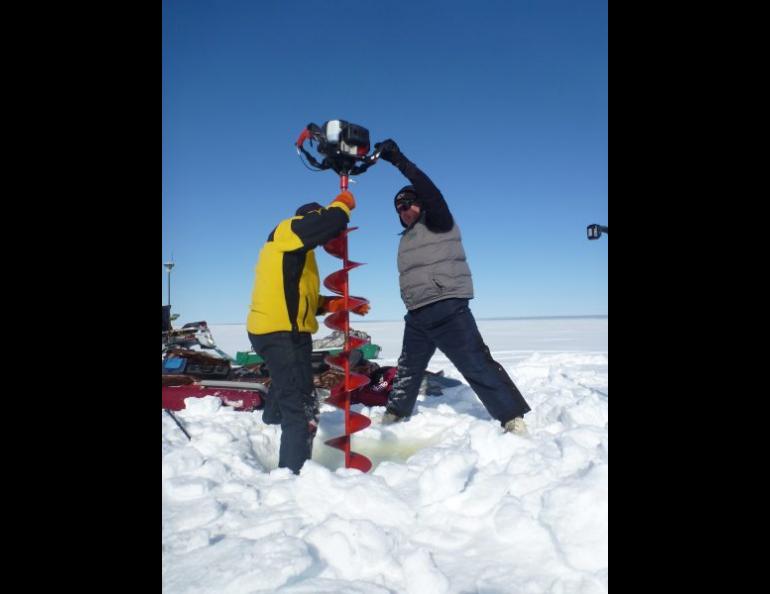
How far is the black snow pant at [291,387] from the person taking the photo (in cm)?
272

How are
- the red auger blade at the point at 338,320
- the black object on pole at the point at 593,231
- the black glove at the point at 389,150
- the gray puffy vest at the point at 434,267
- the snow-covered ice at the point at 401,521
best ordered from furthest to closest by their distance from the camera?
the black object on pole at the point at 593,231, the gray puffy vest at the point at 434,267, the red auger blade at the point at 338,320, the black glove at the point at 389,150, the snow-covered ice at the point at 401,521

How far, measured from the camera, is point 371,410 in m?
4.65

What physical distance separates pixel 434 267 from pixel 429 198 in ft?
1.91

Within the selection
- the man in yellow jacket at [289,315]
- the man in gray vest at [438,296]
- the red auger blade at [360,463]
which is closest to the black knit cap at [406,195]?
the man in gray vest at [438,296]

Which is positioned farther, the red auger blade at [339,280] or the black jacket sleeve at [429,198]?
the black jacket sleeve at [429,198]

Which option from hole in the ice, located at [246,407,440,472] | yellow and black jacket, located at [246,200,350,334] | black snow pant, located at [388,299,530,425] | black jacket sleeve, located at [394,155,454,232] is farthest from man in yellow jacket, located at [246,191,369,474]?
black snow pant, located at [388,299,530,425]

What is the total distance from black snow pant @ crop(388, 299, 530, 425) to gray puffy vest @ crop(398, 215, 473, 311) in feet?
0.28

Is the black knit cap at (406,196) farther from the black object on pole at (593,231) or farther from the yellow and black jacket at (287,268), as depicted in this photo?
the black object on pole at (593,231)

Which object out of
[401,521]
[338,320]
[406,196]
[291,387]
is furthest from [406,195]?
[401,521]
